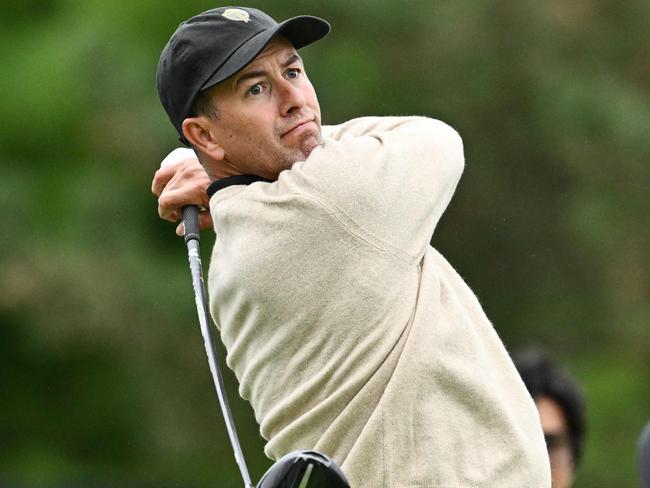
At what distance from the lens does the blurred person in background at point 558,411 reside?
5.36m

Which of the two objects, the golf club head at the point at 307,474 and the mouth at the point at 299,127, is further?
the mouth at the point at 299,127

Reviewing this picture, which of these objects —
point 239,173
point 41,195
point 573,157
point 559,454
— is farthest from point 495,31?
point 239,173

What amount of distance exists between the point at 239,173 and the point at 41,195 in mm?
8054

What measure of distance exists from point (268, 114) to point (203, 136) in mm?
190

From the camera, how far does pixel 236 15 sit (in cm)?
354

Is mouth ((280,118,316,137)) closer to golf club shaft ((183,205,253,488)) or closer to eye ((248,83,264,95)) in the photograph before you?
eye ((248,83,264,95))

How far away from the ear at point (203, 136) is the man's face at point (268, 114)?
0.04 meters

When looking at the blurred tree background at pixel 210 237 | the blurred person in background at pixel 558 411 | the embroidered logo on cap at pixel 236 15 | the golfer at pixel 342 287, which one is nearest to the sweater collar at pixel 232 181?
the golfer at pixel 342 287

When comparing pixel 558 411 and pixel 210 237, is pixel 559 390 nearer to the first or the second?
pixel 558 411

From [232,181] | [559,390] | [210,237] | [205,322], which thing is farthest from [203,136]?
[210,237]

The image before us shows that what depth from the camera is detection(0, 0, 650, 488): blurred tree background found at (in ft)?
37.2

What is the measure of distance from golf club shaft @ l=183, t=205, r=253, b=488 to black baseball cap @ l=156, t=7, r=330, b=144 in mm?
281

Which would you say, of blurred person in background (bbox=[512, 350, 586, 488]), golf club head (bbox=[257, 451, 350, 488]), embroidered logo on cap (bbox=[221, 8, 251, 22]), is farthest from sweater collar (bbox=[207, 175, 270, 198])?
blurred person in background (bbox=[512, 350, 586, 488])

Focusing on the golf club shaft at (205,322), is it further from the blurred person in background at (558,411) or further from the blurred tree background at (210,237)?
the blurred tree background at (210,237)
